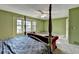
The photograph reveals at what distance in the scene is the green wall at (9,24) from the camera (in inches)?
80.1

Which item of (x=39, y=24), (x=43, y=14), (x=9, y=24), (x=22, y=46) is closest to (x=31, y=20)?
(x=39, y=24)

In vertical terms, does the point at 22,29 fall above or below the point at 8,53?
above

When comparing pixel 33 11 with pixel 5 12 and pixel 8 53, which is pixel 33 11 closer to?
pixel 5 12

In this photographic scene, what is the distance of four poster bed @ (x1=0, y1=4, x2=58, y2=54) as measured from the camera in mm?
1865

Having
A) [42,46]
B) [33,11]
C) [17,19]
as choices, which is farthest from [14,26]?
[42,46]

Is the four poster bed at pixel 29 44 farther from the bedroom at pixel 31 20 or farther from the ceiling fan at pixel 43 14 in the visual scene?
the ceiling fan at pixel 43 14

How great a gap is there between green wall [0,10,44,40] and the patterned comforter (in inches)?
6.3

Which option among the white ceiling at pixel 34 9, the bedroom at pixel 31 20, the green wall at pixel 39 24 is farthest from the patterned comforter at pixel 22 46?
the white ceiling at pixel 34 9

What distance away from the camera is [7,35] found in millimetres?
2139

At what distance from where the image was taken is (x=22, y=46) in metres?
2.03

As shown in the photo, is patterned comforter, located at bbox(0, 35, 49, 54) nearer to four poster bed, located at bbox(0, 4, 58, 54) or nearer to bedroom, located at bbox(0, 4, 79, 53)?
four poster bed, located at bbox(0, 4, 58, 54)

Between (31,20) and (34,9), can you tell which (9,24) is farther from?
(34,9)
